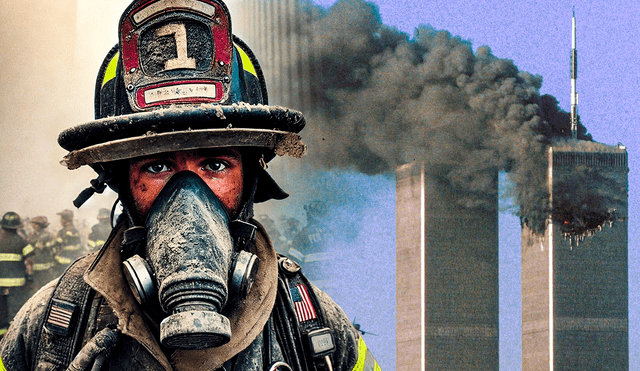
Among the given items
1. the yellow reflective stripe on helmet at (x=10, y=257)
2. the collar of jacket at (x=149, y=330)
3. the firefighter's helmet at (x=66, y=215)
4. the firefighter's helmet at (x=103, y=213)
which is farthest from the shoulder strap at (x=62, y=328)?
the firefighter's helmet at (x=66, y=215)

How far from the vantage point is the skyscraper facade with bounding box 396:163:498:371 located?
45.6 ft

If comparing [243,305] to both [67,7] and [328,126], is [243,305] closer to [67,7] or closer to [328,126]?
[328,126]

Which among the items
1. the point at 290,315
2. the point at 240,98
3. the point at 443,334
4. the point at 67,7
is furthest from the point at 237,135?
the point at 67,7

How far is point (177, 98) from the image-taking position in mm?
3312

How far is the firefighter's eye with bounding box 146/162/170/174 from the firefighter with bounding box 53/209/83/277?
12.7 meters

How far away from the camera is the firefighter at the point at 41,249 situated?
49.5ft

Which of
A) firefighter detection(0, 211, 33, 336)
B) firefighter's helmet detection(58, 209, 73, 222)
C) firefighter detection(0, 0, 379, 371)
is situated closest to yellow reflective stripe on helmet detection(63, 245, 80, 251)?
firefighter's helmet detection(58, 209, 73, 222)

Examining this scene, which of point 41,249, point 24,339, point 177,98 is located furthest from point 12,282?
point 177,98

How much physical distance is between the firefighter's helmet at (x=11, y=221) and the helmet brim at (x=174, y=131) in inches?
481

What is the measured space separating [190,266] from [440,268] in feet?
Result: 38.0

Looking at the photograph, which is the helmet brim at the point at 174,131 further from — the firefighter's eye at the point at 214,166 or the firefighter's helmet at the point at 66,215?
the firefighter's helmet at the point at 66,215

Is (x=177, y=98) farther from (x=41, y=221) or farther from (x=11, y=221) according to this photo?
(x=41, y=221)

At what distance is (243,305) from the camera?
3.32 metres

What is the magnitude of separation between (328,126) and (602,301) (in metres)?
5.09
